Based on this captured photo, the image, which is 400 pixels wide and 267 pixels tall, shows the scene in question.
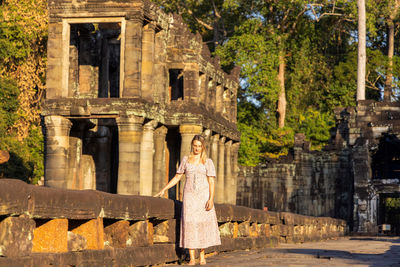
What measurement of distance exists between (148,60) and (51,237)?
26.8 m

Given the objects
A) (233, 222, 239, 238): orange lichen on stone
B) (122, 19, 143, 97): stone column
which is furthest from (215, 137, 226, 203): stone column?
(233, 222, 239, 238): orange lichen on stone

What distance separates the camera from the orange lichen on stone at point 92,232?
805 cm

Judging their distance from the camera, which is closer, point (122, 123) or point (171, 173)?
point (122, 123)

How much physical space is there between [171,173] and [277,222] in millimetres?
22270

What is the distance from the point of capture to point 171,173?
40.4 meters

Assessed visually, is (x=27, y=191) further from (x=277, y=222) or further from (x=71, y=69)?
(x=71, y=69)

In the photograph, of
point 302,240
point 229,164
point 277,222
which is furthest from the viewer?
point 229,164

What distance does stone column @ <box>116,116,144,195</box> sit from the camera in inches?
1256

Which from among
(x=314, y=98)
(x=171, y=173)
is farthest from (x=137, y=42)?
(x=314, y=98)

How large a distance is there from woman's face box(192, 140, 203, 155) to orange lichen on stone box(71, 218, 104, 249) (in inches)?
105

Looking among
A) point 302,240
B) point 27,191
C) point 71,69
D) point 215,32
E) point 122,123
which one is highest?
point 215,32

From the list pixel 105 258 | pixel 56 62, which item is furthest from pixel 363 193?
pixel 105 258

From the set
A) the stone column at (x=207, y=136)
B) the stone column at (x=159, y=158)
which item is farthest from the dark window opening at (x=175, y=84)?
the stone column at (x=159, y=158)

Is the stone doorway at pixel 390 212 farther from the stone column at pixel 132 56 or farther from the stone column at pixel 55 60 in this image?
the stone column at pixel 55 60
